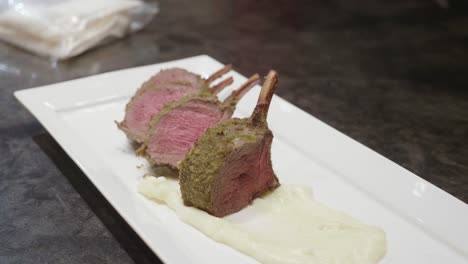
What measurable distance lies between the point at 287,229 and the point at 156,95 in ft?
2.53

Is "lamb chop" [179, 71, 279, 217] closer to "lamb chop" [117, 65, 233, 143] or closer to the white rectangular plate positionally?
the white rectangular plate

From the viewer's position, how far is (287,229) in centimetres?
163

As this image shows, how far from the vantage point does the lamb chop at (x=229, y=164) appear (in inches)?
64.6

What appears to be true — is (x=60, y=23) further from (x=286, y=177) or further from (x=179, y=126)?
(x=286, y=177)

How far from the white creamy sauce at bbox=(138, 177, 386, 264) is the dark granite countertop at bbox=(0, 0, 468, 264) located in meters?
0.16

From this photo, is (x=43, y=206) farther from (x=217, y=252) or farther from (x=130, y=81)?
(x=130, y=81)

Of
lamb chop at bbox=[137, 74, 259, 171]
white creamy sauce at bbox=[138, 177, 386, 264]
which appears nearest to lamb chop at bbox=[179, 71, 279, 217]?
white creamy sauce at bbox=[138, 177, 386, 264]

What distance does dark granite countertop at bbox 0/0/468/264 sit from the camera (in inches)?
67.8

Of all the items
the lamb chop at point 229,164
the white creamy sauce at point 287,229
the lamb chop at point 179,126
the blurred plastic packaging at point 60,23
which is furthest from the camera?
the blurred plastic packaging at point 60,23

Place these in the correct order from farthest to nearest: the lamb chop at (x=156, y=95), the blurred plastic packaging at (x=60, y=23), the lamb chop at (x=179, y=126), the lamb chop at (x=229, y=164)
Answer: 1. the blurred plastic packaging at (x=60, y=23)
2. the lamb chop at (x=156, y=95)
3. the lamb chop at (x=179, y=126)
4. the lamb chop at (x=229, y=164)

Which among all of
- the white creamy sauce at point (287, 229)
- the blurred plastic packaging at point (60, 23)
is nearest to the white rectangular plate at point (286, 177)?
the white creamy sauce at point (287, 229)

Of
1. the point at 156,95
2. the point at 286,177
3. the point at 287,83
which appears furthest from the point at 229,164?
the point at 287,83

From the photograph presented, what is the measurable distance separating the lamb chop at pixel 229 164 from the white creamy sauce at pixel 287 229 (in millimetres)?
40

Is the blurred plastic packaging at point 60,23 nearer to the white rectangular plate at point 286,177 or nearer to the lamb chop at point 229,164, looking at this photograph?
the white rectangular plate at point 286,177
